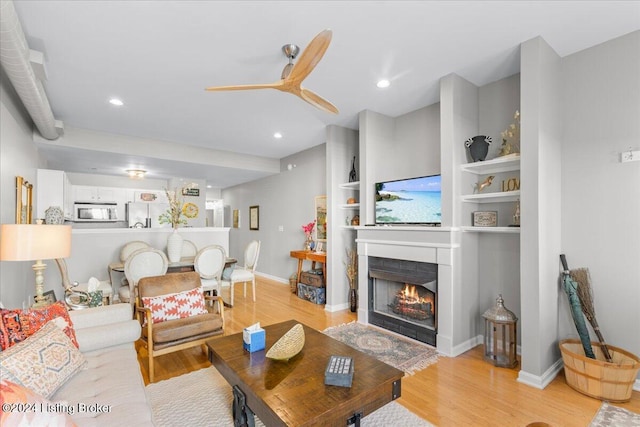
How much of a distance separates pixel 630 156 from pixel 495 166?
967 millimetres

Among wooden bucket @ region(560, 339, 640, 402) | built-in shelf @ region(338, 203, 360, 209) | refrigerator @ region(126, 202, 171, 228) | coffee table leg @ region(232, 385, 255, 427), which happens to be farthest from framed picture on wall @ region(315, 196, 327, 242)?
refrigerator @ region(126, 202, 171, 228)

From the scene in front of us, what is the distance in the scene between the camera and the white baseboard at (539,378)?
2402 mm

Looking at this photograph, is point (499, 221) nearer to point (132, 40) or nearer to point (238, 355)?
point (238, 355)

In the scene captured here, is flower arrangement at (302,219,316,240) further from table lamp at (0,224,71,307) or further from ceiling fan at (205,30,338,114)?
table lamp at (0,224,71,307)

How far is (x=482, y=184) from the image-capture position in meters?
3.20

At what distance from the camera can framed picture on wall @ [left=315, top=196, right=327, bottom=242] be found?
5516 mm

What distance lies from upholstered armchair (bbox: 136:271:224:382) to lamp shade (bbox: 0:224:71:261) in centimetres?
76

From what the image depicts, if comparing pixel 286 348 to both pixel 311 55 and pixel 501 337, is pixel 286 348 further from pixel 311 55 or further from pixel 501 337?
pixel 501 337

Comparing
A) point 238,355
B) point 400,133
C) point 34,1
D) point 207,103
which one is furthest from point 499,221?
point 34,1

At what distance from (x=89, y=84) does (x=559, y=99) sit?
4649 millimetres

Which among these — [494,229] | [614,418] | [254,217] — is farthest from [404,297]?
[254,217]

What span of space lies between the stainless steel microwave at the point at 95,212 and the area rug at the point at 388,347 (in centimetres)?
622

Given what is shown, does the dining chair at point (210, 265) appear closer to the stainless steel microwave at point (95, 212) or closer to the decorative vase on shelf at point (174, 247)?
the decorative vase on shelf at point (174, 247)

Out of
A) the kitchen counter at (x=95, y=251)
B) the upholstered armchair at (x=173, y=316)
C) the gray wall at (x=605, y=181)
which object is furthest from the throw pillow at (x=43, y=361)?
the gray wall at (x=605, y=181)
